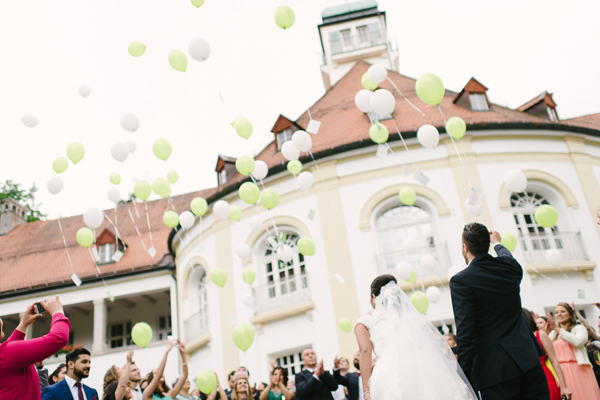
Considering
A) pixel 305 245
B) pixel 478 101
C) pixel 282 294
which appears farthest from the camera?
pixel 478 101

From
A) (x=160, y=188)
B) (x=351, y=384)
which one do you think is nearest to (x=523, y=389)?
(x=351, y=384)

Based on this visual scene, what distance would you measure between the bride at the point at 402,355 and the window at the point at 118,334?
2074cm

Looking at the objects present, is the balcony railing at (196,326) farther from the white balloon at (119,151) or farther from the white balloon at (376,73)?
the white balloon at (376,73)

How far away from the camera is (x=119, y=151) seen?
1010 centimetres

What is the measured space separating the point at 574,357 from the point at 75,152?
29.4ft

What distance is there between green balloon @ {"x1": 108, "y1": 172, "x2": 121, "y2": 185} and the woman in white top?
28.2 feet

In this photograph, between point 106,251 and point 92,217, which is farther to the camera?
point 106,251

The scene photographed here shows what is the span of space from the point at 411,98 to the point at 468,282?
1537cm

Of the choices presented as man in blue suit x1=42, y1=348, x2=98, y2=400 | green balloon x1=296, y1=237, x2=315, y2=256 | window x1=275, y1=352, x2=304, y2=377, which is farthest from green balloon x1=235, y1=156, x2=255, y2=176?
window x1=275, y1=352, x2=304, y2=377

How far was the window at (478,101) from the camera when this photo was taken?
55.6 ft

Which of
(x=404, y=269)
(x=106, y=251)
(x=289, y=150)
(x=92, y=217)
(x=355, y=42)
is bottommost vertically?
(x=404, y=269)

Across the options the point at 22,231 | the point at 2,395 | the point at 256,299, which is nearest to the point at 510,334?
the point at 2,395

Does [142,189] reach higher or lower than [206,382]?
higher

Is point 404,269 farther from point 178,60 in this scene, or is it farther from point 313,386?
point 178,60
